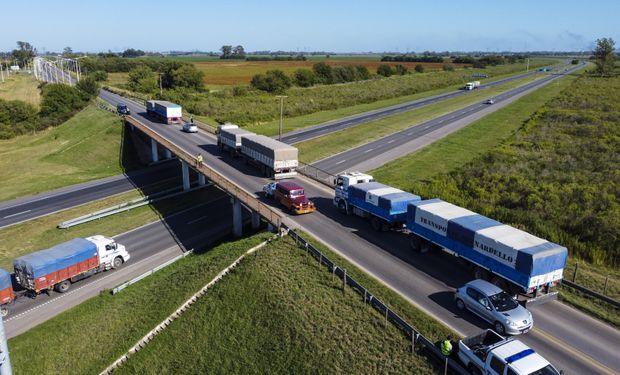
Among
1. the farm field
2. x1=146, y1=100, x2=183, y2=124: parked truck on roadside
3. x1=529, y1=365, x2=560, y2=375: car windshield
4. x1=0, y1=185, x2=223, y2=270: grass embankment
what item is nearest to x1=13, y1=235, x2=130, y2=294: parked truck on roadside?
the farm field

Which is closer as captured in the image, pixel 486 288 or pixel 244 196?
pixel 486 288

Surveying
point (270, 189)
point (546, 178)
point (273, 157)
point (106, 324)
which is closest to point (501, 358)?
point (106, 324)

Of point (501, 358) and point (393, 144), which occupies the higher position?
point (393, 144)

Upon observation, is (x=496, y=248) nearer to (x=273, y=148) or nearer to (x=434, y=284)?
(x=434, y=284)

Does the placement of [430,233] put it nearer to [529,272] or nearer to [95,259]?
[529,272]

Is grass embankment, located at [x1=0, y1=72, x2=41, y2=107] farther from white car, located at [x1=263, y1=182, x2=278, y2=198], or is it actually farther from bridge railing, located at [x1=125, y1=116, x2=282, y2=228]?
white car, located at [x1=263, y1=182, x2=278, y2=198]

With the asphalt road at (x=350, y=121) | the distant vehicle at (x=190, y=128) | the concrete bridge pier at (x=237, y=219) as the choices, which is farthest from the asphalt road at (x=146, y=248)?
the asphalt road at (x=350, y=121)

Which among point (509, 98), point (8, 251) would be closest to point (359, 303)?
point (8, 251)
